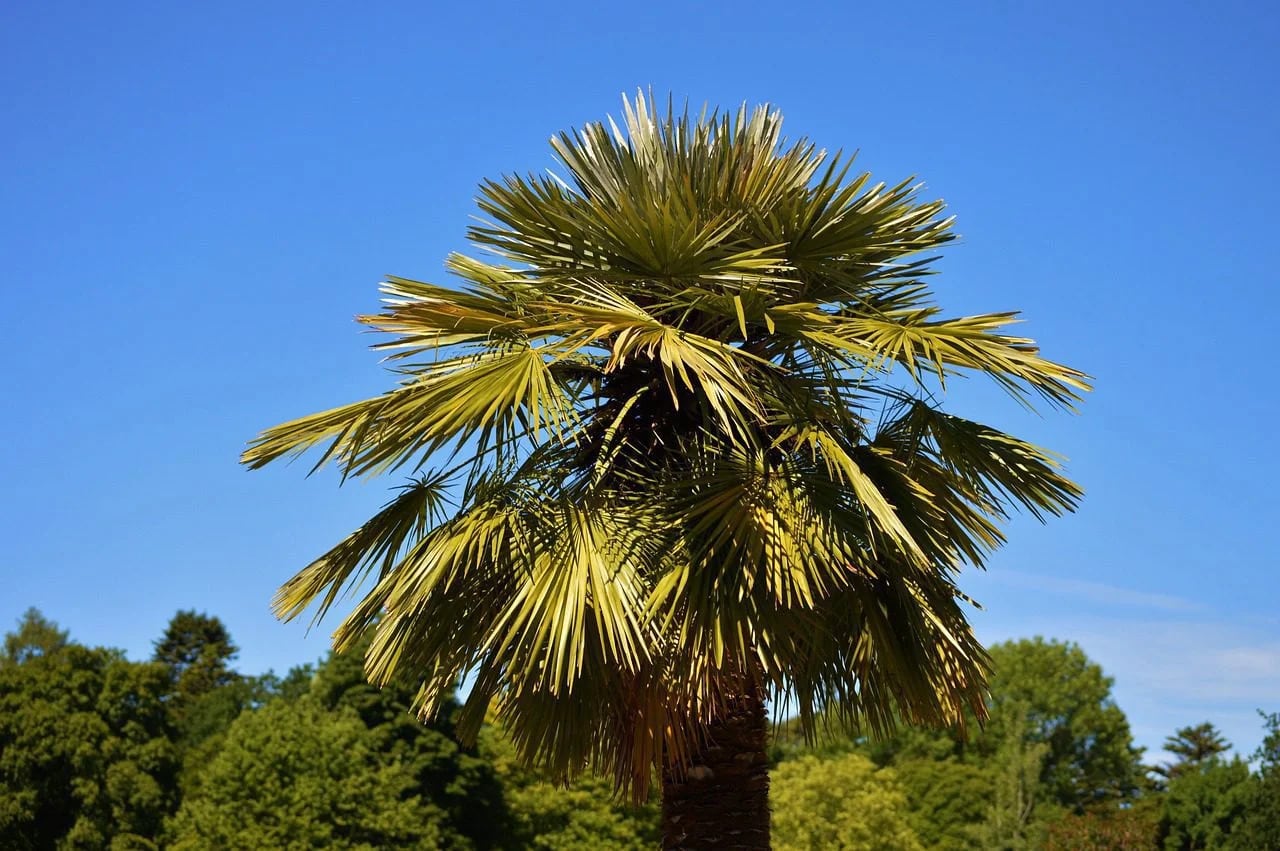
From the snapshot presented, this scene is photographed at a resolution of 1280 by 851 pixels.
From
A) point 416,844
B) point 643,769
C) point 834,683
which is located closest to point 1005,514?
point 834,683

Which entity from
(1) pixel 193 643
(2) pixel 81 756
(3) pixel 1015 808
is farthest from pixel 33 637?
(3) pixel 1015 808

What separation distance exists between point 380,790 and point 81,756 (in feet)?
33.5

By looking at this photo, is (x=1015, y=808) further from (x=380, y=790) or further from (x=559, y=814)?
(x=380, y=790)

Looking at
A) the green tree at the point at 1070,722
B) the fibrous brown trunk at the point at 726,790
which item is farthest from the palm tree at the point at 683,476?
the green tree at the point at 1070,722

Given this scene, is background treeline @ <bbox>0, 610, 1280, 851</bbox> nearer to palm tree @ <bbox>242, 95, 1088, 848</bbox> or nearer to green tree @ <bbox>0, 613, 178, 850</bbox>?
green tree @ <bbox>0, 613, 178, 850</bbox>

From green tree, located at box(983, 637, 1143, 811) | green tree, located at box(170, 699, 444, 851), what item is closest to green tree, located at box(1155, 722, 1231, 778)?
green tree, located at box(983, 637, 1143, 811)

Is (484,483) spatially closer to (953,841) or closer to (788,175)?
(788,175)

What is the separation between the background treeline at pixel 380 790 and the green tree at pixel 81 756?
0.06 meters

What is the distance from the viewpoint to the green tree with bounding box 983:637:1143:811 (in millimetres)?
61938

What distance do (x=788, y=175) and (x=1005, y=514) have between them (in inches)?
105

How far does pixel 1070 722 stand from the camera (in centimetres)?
6341

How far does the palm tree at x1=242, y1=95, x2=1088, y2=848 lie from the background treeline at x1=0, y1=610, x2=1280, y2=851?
78.5 feet

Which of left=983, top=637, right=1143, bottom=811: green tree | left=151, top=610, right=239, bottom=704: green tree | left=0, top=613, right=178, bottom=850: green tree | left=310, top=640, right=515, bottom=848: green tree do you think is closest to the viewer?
left=0, top=613, right=178, bottom=850: green tree

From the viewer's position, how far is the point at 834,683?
839cm
